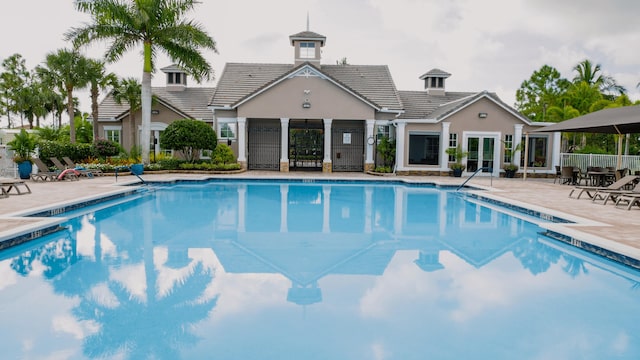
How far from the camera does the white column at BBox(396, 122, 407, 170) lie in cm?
2341

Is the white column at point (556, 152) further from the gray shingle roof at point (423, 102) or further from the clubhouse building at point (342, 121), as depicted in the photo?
the gray shingle roof at point (423, 102)

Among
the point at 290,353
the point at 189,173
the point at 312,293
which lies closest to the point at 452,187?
the point at 189,173

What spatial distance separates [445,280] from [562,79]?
159 feet

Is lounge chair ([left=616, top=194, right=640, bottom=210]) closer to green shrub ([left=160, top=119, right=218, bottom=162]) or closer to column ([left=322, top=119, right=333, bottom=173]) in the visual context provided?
column ([left=322, top=119, right=333, bottom=173])

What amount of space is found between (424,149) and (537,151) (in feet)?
21.3

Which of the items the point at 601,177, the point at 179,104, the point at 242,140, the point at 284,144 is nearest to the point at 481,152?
the point at 601,177

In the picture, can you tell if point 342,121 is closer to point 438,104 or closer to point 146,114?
point 438,104

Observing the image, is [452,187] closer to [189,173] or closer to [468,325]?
[189,173]

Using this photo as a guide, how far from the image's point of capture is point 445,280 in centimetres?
649

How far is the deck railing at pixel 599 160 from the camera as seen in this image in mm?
23781

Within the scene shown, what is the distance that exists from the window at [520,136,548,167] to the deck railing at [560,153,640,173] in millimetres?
1215

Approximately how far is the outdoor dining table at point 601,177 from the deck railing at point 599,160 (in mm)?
5071

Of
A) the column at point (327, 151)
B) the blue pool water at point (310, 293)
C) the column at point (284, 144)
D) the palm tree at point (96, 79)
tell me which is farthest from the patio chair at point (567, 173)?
the palm tree at point (96, 79)

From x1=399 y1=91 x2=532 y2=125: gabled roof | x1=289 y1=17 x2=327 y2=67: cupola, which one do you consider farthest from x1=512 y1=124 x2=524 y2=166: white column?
x1=289 y1=17 x2=327 y2=67: cupola
